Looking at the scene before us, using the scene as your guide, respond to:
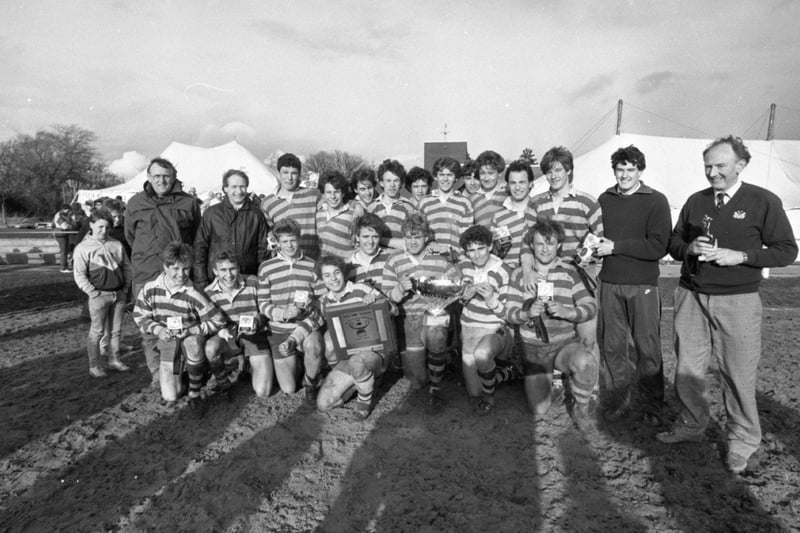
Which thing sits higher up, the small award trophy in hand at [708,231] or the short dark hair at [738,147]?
the short dark hair at [738,147]

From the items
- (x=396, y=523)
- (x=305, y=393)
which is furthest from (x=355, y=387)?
(x=396, y=523)

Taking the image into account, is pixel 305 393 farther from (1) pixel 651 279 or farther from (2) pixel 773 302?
(2) pixel 773 302

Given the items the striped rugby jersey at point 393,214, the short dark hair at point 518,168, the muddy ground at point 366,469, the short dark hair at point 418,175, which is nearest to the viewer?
the muddy ground at point 366,469

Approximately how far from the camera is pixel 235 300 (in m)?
4.83

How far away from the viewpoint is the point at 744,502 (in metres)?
3.01

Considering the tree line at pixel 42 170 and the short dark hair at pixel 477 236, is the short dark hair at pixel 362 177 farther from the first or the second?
the tree line at pixel 42 170

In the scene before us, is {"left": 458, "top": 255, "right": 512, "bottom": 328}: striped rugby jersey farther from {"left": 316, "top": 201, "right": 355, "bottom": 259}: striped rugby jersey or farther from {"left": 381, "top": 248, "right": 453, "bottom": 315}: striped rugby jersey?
{"left": 316, "top": 201, "right": 355, "bottom": 259}: striped rugby jersey

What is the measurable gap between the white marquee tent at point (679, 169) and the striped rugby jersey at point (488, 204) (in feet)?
40.1

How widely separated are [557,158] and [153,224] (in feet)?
13.7

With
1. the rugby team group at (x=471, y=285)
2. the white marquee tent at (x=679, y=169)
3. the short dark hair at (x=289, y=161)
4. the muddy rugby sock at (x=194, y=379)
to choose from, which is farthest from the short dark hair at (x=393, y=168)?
the white marquee tent at (x=679, y=169)

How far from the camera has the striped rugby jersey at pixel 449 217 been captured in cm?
549

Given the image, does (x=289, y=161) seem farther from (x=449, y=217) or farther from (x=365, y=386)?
(x=365, y=386)

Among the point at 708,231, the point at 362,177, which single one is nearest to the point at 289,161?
the point at 362,177

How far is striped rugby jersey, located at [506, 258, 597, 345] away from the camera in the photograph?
418 centimetres
